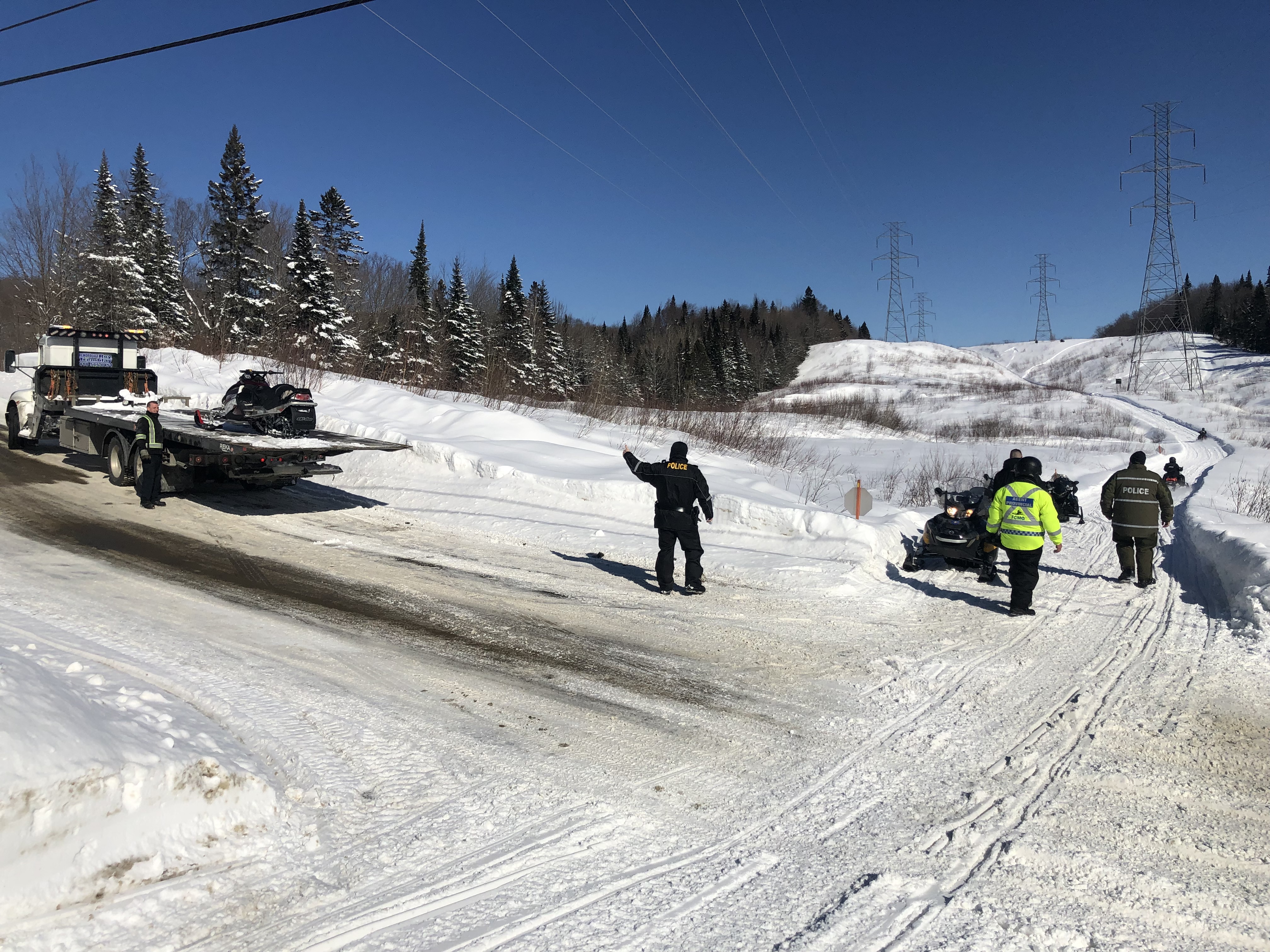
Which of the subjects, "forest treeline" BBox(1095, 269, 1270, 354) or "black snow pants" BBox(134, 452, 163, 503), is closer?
"black snow pants" BBox(134, 452, 163, 503)

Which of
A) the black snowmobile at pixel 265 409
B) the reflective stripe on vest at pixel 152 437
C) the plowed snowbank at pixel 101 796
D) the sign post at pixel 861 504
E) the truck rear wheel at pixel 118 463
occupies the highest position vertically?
the black snowmobile at pixel 265 409

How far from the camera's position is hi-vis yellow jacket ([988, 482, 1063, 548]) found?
302 inches

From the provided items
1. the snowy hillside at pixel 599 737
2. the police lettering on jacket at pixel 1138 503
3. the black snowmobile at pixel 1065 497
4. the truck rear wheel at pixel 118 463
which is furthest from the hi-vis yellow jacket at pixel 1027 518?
the truck rear wheel at pixel 118 463

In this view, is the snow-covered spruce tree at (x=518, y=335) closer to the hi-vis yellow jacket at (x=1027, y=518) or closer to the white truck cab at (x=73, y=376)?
the white truck cab at (x=73, y=376)

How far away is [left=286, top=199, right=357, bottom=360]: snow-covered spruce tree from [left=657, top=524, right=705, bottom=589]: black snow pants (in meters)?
33.1

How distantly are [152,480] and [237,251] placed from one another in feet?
116

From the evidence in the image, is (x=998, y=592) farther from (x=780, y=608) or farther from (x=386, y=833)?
(x=386, y=833)

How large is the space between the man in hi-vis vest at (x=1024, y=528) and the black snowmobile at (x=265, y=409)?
990 cm

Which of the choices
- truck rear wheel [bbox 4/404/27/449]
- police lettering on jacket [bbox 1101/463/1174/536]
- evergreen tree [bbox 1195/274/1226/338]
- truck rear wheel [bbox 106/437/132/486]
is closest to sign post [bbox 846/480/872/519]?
police lettering on jacket [bbox 1101/463/1174/536]

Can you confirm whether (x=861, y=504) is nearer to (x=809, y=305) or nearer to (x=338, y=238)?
(x=338, y=238)

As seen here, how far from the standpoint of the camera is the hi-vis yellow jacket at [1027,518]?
767cm

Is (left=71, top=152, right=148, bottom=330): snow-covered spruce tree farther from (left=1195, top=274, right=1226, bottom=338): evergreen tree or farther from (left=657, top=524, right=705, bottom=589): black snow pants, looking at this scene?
(left=1195, top=274, right=1226, bottom=338): evergreen tree

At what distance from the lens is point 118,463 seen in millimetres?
11672

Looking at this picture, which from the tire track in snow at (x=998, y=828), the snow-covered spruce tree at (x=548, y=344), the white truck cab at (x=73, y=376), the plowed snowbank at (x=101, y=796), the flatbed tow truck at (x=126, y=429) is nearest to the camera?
the plowed snowbank at (x=101, y=796)
